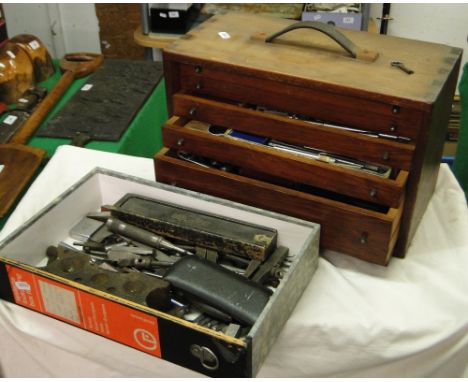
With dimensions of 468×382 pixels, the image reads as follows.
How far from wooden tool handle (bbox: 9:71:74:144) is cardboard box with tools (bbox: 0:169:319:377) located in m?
0.56

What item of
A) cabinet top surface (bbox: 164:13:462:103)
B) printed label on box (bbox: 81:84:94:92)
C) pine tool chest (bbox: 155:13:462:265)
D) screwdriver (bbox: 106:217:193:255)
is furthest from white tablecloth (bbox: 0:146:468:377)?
printed label on box (bbox: 81:84:94:92)

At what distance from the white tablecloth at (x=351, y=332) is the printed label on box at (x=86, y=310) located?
→ 60 millimetres

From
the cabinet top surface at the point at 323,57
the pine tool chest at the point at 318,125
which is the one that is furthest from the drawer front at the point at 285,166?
the cabinet top surface at the point at 323,57

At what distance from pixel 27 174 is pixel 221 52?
585 mm

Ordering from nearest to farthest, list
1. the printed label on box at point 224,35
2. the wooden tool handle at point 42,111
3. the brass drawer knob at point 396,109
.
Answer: the brass drawer knob at point 396,109, the printed label on box at point 224,35, the wooden tool handle at point 42,111

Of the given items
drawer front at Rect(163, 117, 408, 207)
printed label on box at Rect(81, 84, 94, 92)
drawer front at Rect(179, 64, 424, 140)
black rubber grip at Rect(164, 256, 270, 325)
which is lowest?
printed label on box at Rect(81, 84, 94, 92)

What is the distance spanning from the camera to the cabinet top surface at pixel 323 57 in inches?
30.3

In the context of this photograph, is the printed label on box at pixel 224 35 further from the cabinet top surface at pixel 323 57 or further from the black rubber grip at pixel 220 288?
the black rubber grip at pixel 220 288

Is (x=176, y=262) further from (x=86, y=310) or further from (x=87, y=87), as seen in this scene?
(x=87, y=87)

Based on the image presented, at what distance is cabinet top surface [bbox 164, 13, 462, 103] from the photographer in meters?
0.77

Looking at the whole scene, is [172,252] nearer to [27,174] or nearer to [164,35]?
[27,174]

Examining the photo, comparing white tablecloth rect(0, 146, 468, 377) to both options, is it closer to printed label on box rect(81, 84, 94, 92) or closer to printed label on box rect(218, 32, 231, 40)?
printed label on box rect(218, 32, 231, 40)

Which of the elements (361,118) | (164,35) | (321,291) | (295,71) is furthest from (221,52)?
(164,35)

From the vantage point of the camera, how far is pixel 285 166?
0.82 metres
